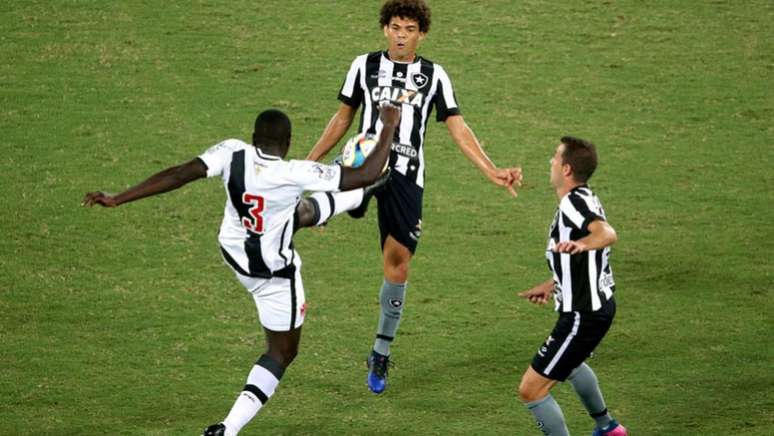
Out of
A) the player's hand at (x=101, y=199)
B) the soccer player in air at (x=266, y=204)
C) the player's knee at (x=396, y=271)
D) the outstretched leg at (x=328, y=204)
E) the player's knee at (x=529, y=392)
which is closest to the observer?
the player's hand at (x=101, y=199)

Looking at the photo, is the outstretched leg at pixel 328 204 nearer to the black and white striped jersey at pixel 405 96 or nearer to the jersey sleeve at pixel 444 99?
the black and white striped jersey at pixel 405 96

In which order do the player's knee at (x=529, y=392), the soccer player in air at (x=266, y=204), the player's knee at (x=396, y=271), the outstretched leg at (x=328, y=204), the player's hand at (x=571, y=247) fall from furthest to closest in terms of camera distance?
the player's knee at (x=396, y=271), the outstretched leg at (x=328, y=204), the player's knee at (x=529, y=392), the soccer player in air at (x=266, y=204), the player's hand at (x=571, y=247)

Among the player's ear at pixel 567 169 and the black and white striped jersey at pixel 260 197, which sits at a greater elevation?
the player's ear at pixel 567 169

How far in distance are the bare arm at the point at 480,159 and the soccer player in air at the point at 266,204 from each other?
93 centimetres

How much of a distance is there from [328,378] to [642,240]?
390 cm

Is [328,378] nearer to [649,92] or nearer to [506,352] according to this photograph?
[506,352]

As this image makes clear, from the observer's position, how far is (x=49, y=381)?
29.6ft

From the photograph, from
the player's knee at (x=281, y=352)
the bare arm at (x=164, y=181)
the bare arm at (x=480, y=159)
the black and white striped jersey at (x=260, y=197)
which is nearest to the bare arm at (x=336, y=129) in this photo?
the bare arm at (x=480, y=159)

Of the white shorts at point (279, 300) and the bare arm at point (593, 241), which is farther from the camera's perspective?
the white shorts at point (279, 300)

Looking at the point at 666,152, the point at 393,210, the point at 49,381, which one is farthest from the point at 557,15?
the point at 49,381

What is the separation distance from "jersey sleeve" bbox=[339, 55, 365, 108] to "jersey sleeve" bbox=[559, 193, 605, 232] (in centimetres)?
204

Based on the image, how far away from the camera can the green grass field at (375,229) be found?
8.90 metres

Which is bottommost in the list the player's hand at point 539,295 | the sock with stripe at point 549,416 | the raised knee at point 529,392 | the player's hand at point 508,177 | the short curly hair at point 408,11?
the sock with stripe at point 549,416

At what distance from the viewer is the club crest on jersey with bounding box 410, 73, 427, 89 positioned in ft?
28.8
